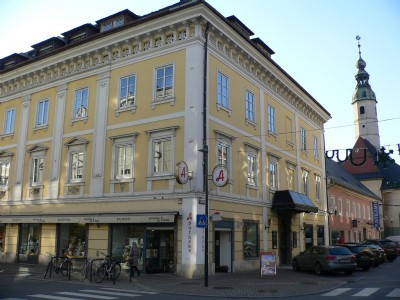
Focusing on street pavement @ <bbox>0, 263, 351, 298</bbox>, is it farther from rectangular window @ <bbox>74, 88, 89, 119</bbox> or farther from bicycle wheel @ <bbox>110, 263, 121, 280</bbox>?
rectangular window @ <bbox>74, 88, 89, 119</bbox>

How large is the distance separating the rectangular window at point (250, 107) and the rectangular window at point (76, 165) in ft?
30.5

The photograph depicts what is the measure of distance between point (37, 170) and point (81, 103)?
497 cm

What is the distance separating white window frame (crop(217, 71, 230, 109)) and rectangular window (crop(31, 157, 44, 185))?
1123 cm

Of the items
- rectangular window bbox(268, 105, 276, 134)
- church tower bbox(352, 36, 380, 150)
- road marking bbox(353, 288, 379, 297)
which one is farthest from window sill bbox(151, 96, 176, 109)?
church tower bbox(352, 36, 380, 150)

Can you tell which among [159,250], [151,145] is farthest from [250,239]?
[151,145]

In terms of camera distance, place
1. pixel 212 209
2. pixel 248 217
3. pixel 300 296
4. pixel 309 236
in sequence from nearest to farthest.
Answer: pixel 300 296
pixel 212 209
pixel 248 217
pixel 309 236

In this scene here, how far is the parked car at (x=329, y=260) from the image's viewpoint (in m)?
20.3

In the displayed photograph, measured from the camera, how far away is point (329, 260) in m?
20.3

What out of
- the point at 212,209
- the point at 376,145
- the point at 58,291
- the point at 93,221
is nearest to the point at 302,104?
the point at 212,209

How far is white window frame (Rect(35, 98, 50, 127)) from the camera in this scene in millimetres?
25484

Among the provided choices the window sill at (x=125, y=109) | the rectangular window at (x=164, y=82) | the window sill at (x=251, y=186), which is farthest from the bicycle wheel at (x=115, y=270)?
the window sill at (x=251, y=186)

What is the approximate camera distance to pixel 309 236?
30.6 m

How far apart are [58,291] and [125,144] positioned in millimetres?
8910

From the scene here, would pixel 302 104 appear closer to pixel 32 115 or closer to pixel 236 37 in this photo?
pixel 236 37
